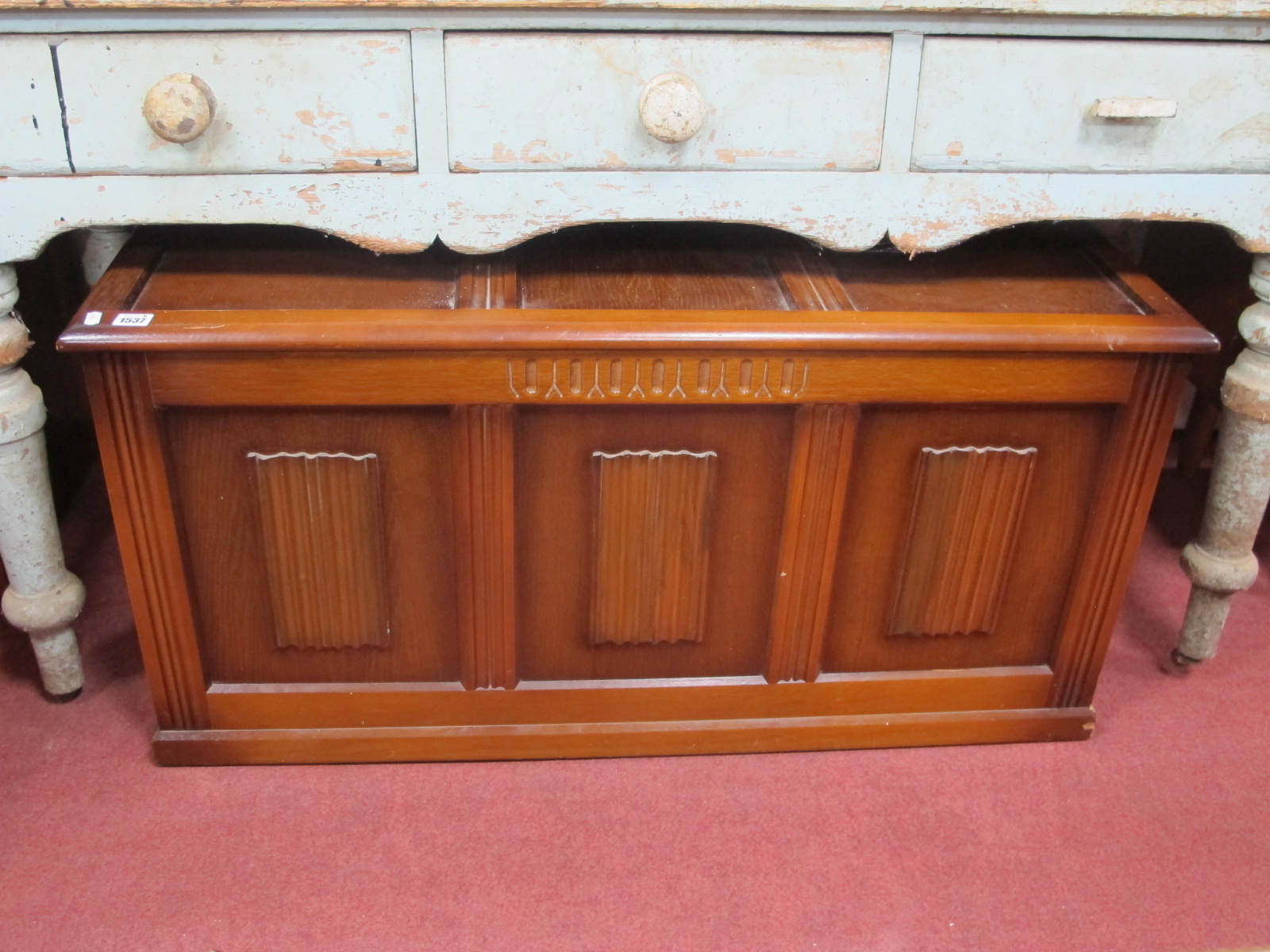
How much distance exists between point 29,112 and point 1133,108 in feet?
3.86

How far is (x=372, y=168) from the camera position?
1.34 m

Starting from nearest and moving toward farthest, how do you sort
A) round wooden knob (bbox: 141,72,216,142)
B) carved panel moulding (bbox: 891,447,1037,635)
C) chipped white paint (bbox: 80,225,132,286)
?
round wooden knob (bbox: 141,72,216,142) < carved panel moulding (bbox: 891,447,1037,635) < chipped white paint (bbox: 80,225,132,286)

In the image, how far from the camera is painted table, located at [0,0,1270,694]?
4.18ft

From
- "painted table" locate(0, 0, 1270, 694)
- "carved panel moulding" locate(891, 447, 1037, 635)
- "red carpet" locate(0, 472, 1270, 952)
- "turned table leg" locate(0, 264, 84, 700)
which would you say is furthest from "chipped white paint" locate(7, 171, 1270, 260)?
"red carpet" locate(0, 472, 1270, 952)

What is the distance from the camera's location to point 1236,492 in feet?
5.34

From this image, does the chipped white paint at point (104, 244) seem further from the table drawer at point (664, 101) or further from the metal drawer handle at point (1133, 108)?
the metal drawer handle at point (1133, 108)

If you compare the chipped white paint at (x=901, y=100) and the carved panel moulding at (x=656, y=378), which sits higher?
the chipped white paint at (x=901, y=100)

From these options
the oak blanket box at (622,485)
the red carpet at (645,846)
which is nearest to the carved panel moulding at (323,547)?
the oak blanket box at (622,485)

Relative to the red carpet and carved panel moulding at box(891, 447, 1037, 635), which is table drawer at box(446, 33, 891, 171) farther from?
the red carpet

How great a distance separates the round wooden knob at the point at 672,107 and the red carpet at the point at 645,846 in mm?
824

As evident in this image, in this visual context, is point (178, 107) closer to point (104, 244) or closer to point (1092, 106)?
point (104, 244)

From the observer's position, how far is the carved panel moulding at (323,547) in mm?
1435

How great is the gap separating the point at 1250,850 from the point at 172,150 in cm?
152

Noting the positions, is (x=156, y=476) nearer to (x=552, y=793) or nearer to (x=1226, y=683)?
(x=552, y=793)
